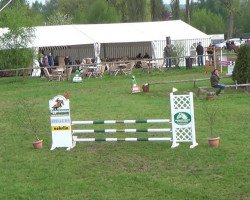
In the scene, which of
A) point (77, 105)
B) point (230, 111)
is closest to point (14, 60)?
point (77, 105)

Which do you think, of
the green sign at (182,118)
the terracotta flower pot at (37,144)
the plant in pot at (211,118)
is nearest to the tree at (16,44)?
the plant in pot at (211,118)

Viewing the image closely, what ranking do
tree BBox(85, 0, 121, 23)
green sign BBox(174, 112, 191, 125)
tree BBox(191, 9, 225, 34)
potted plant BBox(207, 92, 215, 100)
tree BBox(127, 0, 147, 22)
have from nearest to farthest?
1. green sign BBox(174, 112, 191, 125)
2. potted plant BBox(207, 92, 215, 100)
3. tree BBox(127, 0, 147, 22)
4. tree BBox(85, 0, 121, 23)
5. tree BBox(191, 9, 225, 34)

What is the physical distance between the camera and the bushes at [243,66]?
1955 cm

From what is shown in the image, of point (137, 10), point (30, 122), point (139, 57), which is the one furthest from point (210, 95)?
point (137, 10)

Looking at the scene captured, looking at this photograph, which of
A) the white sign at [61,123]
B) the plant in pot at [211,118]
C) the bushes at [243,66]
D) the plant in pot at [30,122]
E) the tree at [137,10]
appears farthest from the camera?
the tree at [137,10]

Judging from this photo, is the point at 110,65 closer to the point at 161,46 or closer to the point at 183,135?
the point at 161,46

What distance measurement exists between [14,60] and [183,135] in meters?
21.0

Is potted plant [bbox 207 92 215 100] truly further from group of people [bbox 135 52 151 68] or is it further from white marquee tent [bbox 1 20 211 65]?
group of people [bbox 135 52 151 68]

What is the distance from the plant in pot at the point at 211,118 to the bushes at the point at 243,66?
320cm

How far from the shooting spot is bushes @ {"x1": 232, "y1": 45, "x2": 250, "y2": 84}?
770 inches

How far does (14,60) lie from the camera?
100 ft

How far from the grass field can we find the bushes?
9.04 ft

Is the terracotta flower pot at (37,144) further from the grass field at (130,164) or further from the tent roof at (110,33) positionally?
the tent roof at (110,33)

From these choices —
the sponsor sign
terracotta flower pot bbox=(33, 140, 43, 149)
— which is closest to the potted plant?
the sponsor sign
